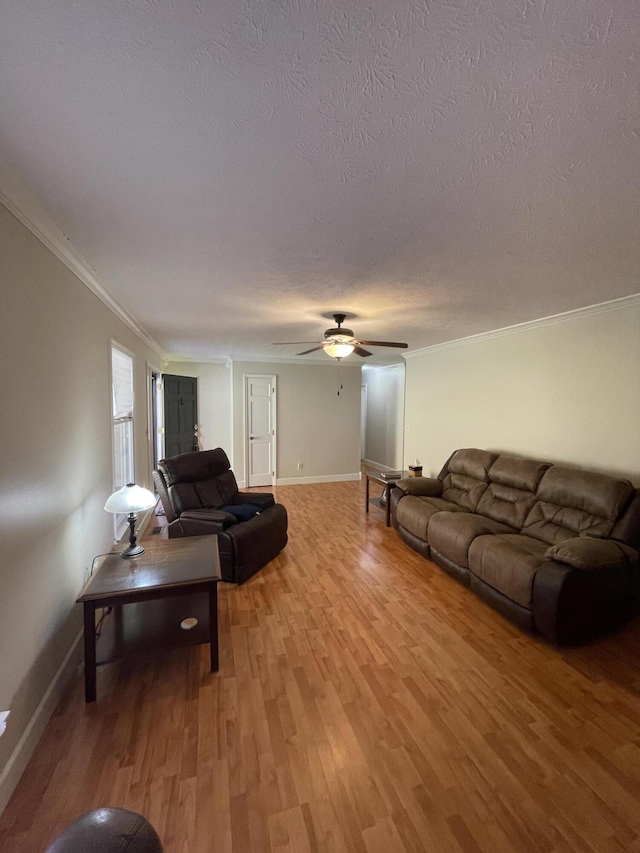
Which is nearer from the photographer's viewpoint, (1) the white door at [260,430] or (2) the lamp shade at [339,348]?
(2) the lamp shade at [339,348]

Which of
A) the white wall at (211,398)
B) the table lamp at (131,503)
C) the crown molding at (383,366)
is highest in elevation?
the crown molding at (383,366)

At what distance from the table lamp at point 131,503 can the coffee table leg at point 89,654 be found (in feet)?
1.64

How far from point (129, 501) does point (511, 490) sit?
335cm

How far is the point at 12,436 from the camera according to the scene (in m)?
1.46

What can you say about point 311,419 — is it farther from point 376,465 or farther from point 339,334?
point 339,334

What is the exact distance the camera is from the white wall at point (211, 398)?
275 inches

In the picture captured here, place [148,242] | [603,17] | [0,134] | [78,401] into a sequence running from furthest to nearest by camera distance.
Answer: [78,401]
[148,242]
[0,134]
[603,17]

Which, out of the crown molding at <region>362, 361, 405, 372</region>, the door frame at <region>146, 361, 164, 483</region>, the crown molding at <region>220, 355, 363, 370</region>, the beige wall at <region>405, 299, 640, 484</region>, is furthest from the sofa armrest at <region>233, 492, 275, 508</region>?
the crown molding at <region>362, 361, 405, 372</region>

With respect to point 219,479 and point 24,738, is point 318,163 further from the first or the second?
point 219,479

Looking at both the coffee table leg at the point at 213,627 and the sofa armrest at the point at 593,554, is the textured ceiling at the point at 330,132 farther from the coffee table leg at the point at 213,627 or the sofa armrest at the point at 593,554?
the coffee table leg at the point at 213,627

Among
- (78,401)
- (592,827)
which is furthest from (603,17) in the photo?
(78,401)

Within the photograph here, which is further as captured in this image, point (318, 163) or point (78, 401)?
point (78, 401)

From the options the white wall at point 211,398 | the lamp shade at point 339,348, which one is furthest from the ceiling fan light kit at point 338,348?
the white wall at point 211,398

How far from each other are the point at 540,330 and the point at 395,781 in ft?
12.6
